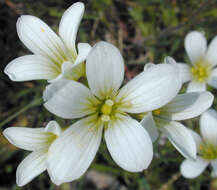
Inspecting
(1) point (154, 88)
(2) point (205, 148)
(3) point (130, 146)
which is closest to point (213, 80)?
(2) point (205, 148)

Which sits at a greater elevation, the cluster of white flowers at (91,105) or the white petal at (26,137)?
the cluster of white flowers at (91,105)

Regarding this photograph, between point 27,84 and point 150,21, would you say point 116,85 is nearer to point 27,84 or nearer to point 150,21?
point 27,84

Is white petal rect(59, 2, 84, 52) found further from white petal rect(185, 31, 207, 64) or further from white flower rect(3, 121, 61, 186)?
white petal rect(185, 31, 207, 64)

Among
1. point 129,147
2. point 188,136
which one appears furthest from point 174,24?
point 129,147

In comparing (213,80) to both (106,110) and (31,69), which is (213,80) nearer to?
(106,110)

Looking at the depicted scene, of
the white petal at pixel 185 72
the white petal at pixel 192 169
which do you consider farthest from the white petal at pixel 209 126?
the white petal at pixel 185 72

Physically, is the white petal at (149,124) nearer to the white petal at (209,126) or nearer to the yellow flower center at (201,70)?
the white petal at (209,126)
